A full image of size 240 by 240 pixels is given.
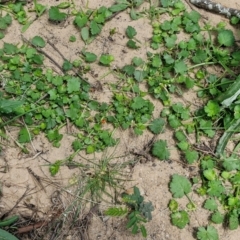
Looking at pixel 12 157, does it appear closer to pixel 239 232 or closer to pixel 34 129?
pixel 34 129

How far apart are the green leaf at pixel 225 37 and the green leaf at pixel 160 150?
0.98 metres

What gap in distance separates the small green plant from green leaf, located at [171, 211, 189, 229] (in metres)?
0.17

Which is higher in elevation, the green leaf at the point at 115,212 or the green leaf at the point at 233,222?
the green leaf at the point at 233,222

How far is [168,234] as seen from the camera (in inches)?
133

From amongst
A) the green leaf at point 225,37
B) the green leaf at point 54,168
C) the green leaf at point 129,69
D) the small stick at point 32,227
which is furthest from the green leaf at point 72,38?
the small stick at point 32,227

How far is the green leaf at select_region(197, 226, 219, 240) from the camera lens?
3334mm

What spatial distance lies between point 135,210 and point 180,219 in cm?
33

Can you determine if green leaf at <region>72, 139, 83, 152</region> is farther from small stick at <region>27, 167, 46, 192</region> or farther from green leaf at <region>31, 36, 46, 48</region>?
green leaf at <region>31, 36, 46, 48</region>

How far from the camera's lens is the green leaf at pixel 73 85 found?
357 centimetres

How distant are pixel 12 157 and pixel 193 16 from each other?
182 centimetres

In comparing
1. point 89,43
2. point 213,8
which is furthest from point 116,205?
point 213,8

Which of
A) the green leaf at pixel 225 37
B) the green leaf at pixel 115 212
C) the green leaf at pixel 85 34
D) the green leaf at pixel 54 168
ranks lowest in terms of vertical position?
the green leaf at pixel 54 168

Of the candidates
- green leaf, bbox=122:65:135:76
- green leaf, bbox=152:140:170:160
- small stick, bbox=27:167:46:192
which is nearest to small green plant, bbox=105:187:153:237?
green leaf, bbox=152:140:170:160

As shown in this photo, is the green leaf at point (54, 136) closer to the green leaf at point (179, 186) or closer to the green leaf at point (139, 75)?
the green leaf at point (139, 75)
